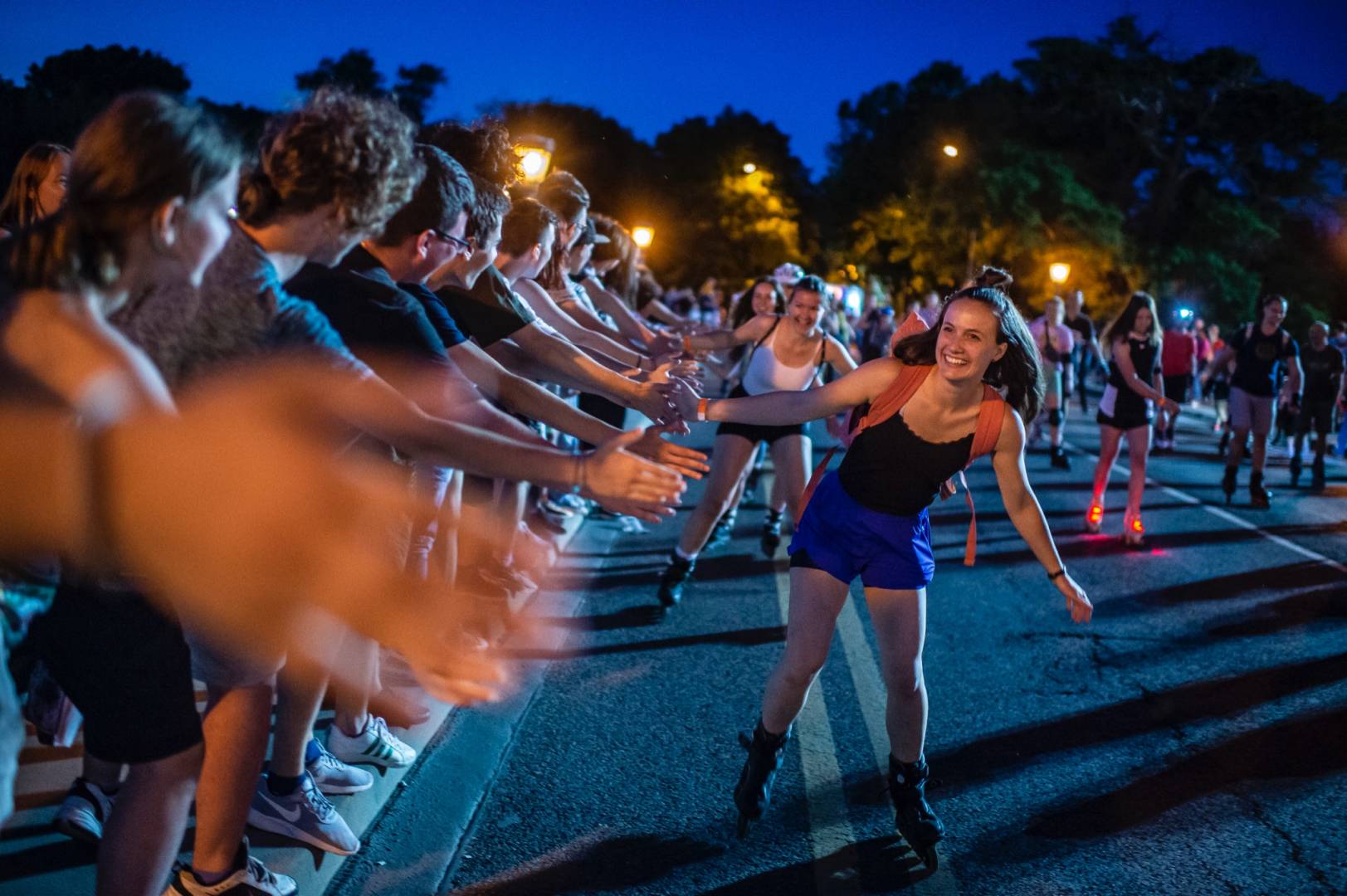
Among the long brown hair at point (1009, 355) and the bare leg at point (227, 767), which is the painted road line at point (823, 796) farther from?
the bare leg at point (227, 767)

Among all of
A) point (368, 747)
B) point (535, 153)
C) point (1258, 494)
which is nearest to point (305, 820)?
point (368, 747)

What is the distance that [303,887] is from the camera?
3092 millimetres

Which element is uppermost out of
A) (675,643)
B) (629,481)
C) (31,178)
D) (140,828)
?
(31,178)

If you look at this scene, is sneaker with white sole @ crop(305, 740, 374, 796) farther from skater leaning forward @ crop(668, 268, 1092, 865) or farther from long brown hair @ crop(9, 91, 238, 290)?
long brown hair @ crop(9, 91, 238, 290)

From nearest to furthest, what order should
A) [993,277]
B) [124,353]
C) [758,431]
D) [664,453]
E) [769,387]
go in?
1. [124,353]
2. [664,453]
3. [993,277]
4. [758,431]
5. [769,387]

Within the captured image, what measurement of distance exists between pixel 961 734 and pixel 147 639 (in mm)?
3513

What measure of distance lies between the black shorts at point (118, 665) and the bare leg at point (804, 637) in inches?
76.7

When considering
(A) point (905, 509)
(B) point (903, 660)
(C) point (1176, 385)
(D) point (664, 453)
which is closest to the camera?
(D) point (664, 453)

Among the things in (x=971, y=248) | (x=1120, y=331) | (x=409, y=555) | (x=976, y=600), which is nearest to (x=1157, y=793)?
(x=976, y=600)

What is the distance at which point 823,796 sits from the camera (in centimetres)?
398

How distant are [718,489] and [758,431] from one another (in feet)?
1.44

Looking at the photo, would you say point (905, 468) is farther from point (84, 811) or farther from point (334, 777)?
point (84, 811)

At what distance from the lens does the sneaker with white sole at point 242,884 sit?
274cm

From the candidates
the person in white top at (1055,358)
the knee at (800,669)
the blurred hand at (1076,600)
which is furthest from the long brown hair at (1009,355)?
the person in white top at (1055,358)
